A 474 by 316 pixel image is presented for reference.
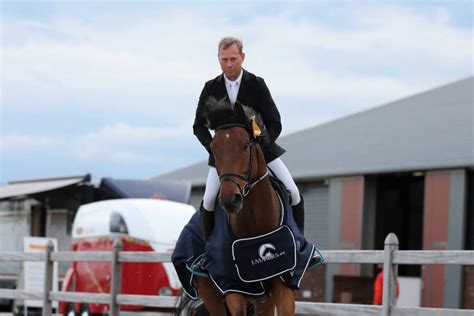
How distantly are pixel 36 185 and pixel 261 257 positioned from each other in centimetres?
1405

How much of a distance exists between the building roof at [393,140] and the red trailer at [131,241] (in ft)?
24.0

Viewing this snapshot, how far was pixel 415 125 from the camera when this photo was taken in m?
24.9

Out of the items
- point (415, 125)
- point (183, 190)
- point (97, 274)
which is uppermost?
point (415, 125)

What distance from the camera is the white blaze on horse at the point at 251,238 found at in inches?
250

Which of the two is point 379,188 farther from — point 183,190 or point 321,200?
point 183,190

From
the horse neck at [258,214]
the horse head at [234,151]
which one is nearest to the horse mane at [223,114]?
the horse head at [234,151]

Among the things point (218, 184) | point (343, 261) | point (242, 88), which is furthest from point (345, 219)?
point (242, 88)

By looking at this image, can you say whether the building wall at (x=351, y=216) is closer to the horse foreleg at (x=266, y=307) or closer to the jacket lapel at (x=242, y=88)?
the horse foreleg at (x=266, y=307)

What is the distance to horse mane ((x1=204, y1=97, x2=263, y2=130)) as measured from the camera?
646cm

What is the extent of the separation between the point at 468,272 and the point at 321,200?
4.87 m

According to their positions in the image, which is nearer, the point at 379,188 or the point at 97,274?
the point at 97,274

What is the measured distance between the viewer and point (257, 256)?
666 centimetres

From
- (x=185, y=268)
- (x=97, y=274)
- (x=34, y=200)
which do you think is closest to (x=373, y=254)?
(x=185, y=268)

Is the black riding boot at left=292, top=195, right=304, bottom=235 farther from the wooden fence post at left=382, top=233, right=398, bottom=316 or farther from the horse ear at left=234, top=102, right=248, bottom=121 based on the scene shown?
the wooden fence post at left=382, top=233, right=398, bottom=316
